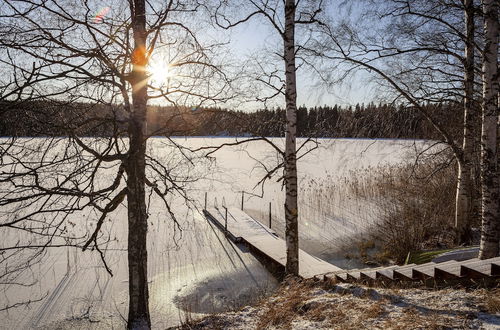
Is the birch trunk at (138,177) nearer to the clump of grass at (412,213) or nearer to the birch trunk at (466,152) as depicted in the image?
the clump of grass at (412,213)

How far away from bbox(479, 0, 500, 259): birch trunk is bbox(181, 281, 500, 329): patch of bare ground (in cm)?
176

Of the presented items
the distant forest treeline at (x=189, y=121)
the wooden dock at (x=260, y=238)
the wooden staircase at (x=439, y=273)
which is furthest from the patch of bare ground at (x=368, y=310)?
the distant forest treeline at (x=189, y=121)

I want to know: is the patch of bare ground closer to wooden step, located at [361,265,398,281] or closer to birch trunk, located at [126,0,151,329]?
wooden step, located at [361,265,398,281]

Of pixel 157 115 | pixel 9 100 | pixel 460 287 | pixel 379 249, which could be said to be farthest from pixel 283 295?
pixel 379 249

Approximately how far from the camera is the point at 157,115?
5.65 meters

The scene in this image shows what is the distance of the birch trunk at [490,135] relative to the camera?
4.78m

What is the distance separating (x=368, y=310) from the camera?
12.6ft

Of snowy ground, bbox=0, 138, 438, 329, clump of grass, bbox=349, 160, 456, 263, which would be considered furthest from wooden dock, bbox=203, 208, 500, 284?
clump of grass, bbox=349, 160, 456, 263

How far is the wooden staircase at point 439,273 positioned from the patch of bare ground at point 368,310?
178 millimetres

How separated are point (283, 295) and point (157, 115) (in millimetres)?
3789

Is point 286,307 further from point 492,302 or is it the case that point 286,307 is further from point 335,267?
point 335,267

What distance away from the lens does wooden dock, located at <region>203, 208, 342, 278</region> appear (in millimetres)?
7859

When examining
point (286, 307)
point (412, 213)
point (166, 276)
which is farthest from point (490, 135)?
point (166, 276)

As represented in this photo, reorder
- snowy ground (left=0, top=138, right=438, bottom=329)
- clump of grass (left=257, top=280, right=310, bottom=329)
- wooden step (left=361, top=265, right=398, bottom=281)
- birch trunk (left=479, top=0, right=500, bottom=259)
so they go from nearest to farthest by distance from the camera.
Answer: clump of grass (left=257, top=280, right=310, bottom=329)
birch trunk (left=479, top=0, right=500, bottom=259)
wooden step (left=361, top=265, right=398, bottom=281)
snowy ground (left=0, top=138, right=438, bottom=329)
